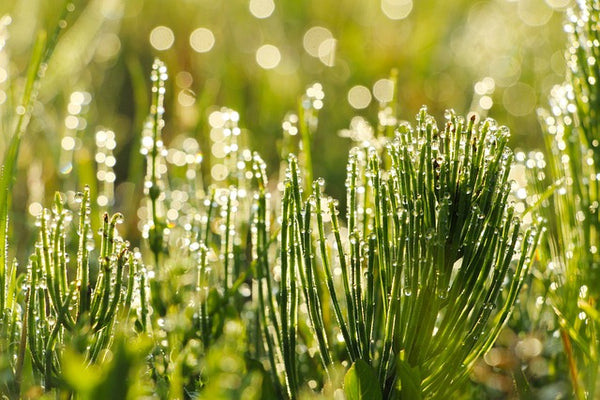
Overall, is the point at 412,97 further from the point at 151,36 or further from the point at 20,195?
the point at 20,195

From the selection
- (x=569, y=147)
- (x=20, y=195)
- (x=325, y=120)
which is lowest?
(x=569, y=147)

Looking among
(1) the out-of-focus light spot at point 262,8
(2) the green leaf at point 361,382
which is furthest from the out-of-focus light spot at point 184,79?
(2) the green leaf at point 361,382

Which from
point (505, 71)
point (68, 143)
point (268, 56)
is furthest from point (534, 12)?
point (68, 143)

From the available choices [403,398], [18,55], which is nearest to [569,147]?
[403,398]

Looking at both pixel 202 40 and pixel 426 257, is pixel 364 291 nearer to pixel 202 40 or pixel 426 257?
pixel 426 257

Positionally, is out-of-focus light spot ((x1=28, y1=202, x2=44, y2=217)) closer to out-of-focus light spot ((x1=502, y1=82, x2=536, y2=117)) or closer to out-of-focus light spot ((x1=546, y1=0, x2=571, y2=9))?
out-of-focus light spot ((x1=502, y1=82, x2=536, y2=117))

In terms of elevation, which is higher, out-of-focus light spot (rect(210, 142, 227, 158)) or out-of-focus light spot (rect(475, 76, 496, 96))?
out-of-focus light spot (rect(475, 76, 496, 96))

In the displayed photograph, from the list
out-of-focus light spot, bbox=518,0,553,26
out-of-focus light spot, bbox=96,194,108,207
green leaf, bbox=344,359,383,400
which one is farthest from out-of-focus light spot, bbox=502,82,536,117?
green leaf, bbox=344,359,383,400
